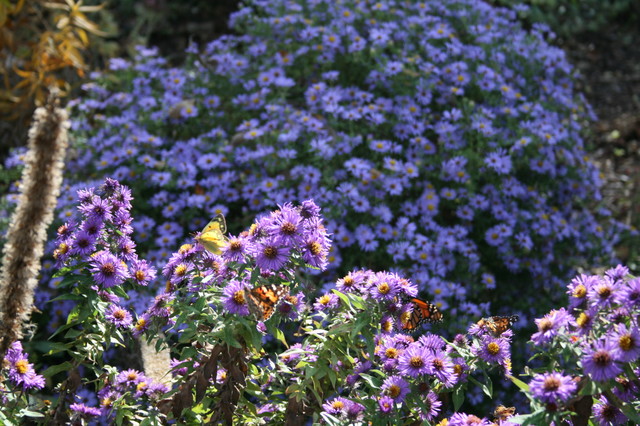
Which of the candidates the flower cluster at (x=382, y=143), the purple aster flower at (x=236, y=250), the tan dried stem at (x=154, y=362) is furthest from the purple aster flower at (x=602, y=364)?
the flower cluster at (x=382, y=143)

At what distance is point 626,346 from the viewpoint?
5.29ft

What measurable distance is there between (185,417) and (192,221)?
5.95ft

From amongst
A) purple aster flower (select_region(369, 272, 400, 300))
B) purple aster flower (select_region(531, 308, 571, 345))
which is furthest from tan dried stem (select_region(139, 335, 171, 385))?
purple aster flower (select_region(531, 308, 571, 345))

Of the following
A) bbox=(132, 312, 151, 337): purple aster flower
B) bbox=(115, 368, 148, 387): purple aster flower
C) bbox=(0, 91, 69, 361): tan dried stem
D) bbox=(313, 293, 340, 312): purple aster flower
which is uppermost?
bbox=(0, 91, 69, 361): tan dried stem

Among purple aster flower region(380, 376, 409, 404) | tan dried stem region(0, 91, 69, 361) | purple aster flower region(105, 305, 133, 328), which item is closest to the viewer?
tan dried stem region(0, 91, 69, 361)

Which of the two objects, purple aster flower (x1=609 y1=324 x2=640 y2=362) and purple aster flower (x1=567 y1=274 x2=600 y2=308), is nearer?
purple aster flower (x1=609 y1=324 x2=640 y2=362)

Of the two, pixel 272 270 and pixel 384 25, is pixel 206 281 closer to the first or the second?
pixel 272 270

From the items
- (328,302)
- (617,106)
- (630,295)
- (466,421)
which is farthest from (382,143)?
(617,106)

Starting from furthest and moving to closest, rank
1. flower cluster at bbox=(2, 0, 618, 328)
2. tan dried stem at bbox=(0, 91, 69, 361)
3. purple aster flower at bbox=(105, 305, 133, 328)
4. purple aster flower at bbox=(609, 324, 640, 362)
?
flower cluster at bbox=(2, 0, 618, 328), purple aster flower at bbox=(105, 305, 133, 328), purple aster flower at bbox=(609, 324, 640, 362), tan dried stem at bbox=(0, 91, 69, 361)

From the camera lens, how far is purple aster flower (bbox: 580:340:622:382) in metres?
1.62

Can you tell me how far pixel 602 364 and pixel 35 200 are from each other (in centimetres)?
117

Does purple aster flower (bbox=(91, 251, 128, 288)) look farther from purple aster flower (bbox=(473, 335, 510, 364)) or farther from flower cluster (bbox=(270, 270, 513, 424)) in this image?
purple aster flower (bbox=(473, 335, 510, 364))

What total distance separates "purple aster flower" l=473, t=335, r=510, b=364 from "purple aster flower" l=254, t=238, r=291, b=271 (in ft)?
1.82

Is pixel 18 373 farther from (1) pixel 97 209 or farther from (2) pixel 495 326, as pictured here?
(2) pixel 495 326
